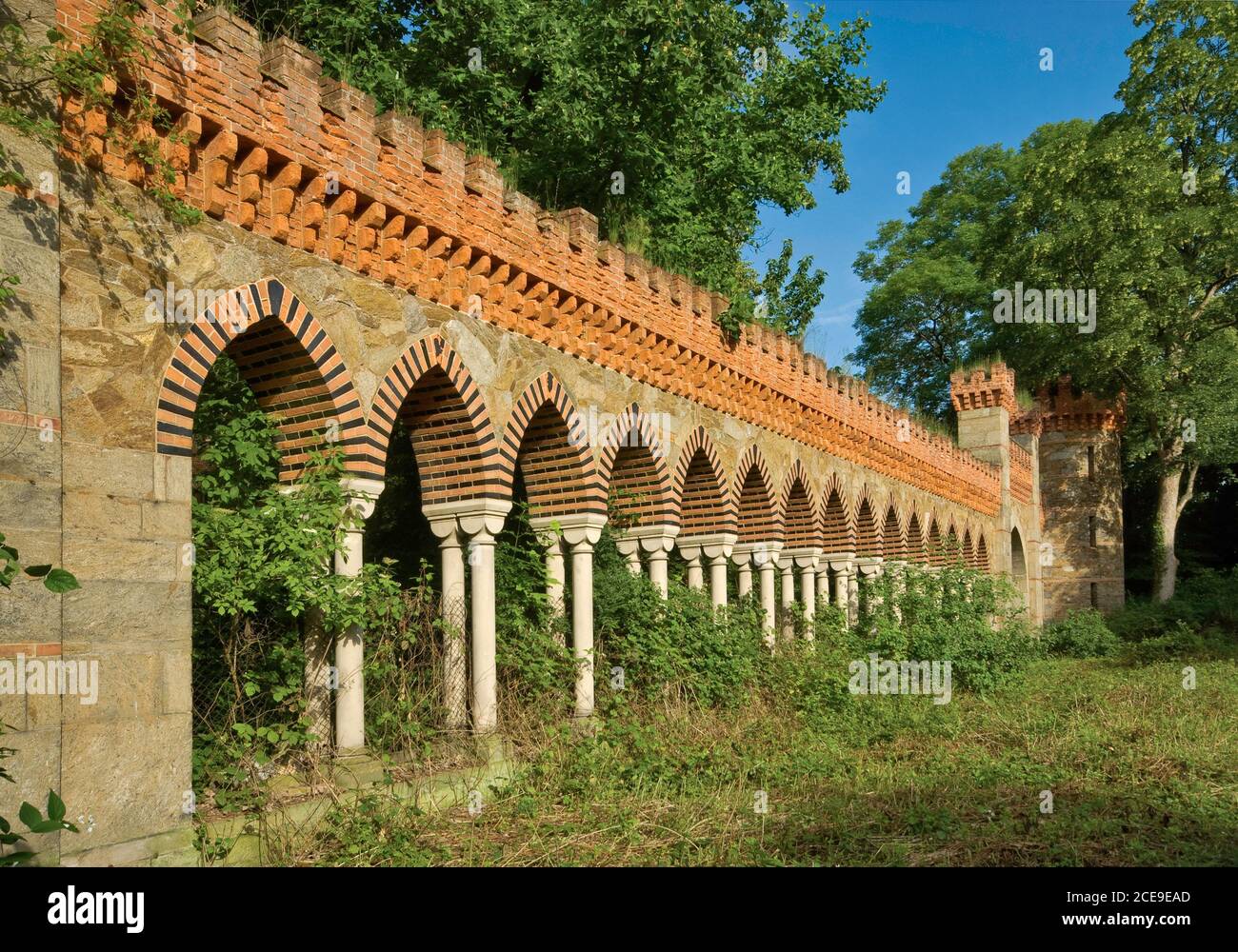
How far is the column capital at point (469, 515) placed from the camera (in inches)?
335

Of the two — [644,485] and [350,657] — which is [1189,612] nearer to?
[644,485]

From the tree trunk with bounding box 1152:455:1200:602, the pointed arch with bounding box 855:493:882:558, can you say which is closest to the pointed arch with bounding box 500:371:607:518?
the pointed arch with bounding box 855:493:882:558

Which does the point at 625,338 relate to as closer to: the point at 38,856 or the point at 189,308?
the point at 189,308

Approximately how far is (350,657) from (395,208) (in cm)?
319

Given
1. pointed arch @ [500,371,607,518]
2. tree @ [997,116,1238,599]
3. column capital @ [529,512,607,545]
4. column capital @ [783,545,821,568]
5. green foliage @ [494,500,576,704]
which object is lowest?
green foliage @ [494,500,576,704]

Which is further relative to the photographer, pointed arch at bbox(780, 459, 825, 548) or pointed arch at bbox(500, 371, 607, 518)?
pointed arch at bbox(780, 459, 825, 548)

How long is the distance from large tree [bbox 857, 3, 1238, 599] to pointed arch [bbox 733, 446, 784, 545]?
12890 millimetres

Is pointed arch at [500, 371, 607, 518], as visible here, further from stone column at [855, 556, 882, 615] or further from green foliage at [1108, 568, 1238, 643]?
green foliage at [1108, 568, 1238, 643]

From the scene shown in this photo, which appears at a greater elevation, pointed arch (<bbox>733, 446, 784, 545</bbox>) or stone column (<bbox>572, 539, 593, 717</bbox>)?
pointed arch (<bbox>733, 446, 784, 545</bbox>)

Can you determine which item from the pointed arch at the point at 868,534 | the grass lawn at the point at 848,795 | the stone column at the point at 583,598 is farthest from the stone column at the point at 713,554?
the pointed arch at the point at 868,534

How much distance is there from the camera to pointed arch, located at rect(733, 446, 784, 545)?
1385 cm

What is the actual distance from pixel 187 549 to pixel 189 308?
1.36 metres

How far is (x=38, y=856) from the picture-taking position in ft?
15.6

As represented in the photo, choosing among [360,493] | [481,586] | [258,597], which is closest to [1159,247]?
[481,586]
